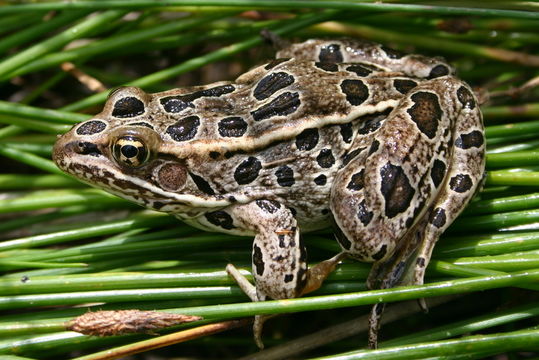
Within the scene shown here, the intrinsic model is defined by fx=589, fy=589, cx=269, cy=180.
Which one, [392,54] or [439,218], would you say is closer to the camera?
[439,218]

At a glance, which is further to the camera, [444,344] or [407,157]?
[407,157]

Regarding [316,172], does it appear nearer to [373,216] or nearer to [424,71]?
[373,216]

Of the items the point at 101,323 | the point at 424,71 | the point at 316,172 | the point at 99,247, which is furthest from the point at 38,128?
the point at 424,71

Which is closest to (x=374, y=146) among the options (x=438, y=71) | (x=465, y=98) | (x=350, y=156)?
(x=350, y=156)

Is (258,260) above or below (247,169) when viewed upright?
below

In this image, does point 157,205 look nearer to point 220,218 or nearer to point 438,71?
point 220,218
